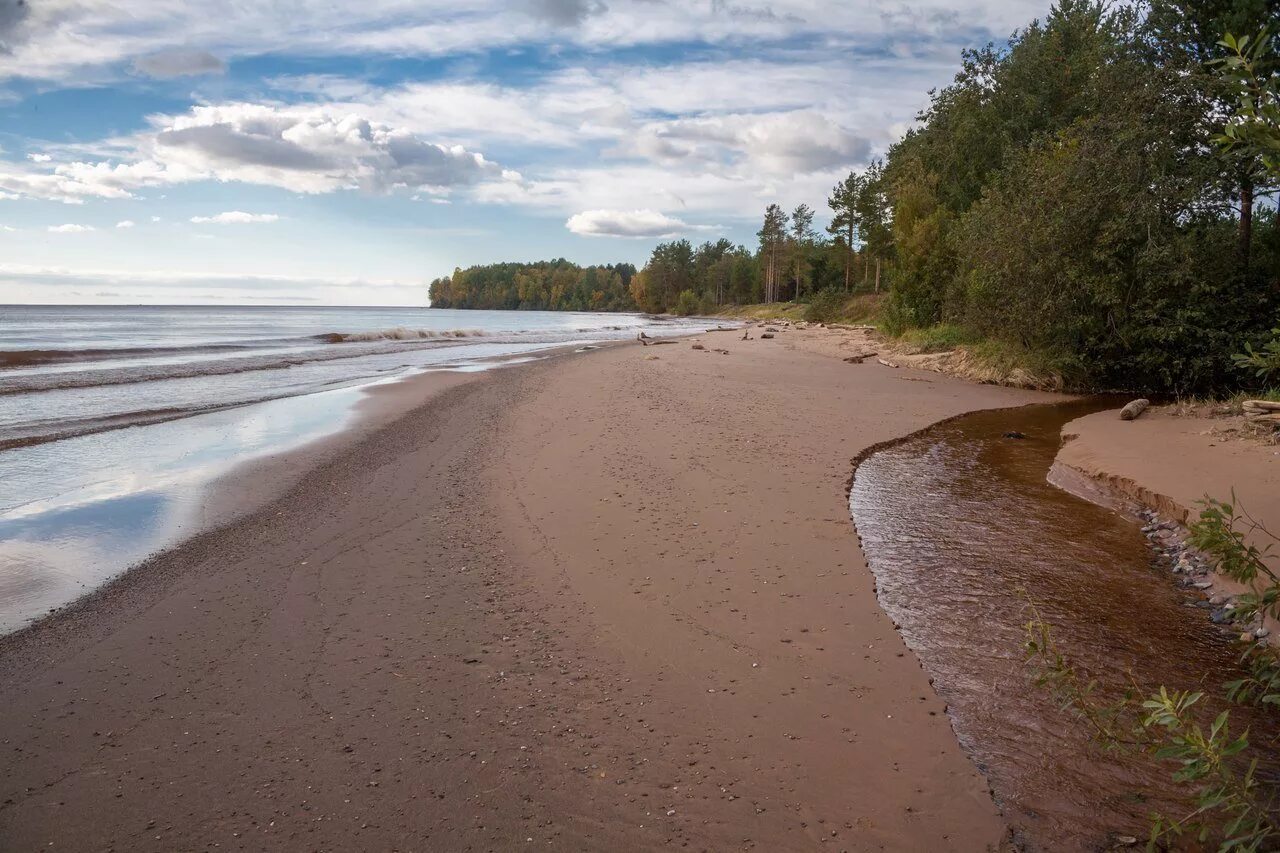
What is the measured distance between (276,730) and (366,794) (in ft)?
2.94

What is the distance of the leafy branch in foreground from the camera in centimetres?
221

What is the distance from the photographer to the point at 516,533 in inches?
284

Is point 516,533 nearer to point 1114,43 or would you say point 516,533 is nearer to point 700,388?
point 700,388

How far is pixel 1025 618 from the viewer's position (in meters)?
5.48

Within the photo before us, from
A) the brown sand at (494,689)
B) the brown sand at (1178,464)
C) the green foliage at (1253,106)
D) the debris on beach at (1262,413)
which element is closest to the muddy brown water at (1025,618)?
the brown sand at (494,689)

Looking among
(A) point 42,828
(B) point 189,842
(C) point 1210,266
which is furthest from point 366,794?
(C) point 1210,266

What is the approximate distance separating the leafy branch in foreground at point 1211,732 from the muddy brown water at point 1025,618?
16 centimetres

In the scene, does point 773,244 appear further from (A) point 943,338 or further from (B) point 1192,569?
(B) point 1192,569

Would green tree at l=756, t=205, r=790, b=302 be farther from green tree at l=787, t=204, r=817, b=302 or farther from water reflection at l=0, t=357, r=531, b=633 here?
water reflection at l=0, t=357, r=531, b=633

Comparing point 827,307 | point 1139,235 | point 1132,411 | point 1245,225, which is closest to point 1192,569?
point 1132,411

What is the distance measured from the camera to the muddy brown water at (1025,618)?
3521mm

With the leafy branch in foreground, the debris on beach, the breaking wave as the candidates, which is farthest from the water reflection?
the breaking wave

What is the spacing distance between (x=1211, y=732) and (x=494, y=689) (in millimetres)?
3639

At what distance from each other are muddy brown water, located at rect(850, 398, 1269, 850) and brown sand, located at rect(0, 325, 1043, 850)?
265 millimetres
